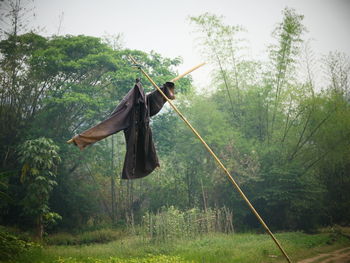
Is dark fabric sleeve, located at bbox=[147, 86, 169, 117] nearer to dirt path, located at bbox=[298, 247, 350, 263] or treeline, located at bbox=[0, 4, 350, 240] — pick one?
dirt path, located at bbox=[298, 247, 350, 263]

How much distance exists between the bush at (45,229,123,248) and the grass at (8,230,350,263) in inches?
80.8

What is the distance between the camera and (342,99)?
958cm

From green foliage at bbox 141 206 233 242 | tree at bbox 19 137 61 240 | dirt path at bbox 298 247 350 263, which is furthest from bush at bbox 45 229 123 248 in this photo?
dirt path at bbox 298 247 350 263

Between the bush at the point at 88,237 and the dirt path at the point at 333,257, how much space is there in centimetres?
597

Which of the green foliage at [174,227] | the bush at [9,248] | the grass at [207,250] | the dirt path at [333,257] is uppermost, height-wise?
the bush at [9,248]

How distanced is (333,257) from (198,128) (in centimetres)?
588

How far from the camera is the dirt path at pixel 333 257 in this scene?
5938 mm

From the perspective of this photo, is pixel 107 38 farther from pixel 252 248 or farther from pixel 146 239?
pixel 252 248

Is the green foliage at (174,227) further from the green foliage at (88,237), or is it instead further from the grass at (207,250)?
the green foliage at (88,237)

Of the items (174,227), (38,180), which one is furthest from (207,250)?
(38,180)

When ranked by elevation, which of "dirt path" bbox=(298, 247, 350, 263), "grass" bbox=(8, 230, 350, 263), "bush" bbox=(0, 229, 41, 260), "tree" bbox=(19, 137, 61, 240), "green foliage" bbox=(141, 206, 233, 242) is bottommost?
"dirt path" bbox=(298, 247, 350, 263)

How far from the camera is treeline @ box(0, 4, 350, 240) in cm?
920

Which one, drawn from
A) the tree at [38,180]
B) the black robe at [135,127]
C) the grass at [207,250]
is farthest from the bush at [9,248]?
the tree at [38,180]

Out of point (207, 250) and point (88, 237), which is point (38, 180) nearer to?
point (88, 237)
